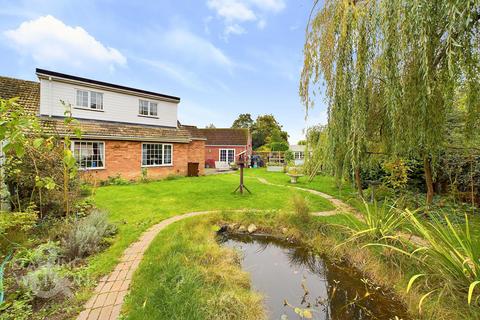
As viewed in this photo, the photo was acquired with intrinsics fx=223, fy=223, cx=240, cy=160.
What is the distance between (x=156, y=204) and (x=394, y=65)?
7626 mm

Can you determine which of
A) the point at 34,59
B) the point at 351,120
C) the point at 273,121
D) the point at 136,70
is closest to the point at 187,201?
the point at 351,120

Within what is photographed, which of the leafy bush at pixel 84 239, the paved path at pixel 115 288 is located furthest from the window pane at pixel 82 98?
the paved path at pixel 115 288

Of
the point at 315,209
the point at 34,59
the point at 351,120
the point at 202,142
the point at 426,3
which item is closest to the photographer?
the point at 426,3

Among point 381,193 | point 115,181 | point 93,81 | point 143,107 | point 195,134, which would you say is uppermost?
point 93,81

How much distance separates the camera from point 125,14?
30.0ft

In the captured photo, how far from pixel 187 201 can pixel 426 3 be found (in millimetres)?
8025

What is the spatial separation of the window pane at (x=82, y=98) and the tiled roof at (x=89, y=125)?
40.0 inches

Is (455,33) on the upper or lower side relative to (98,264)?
upper

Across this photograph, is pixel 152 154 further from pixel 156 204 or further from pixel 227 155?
pixel 227 155

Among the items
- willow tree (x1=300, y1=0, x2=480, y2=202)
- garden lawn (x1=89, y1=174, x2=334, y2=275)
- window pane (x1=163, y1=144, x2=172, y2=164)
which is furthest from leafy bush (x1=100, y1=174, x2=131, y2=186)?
willow tree (x1=300, y1=0, x2=480, y2=202)

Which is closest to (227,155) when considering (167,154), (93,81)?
(167,154)

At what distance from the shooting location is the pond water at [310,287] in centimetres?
→ 334

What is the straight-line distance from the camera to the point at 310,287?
4000 millimetres

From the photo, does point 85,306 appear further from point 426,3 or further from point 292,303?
point 426,3
